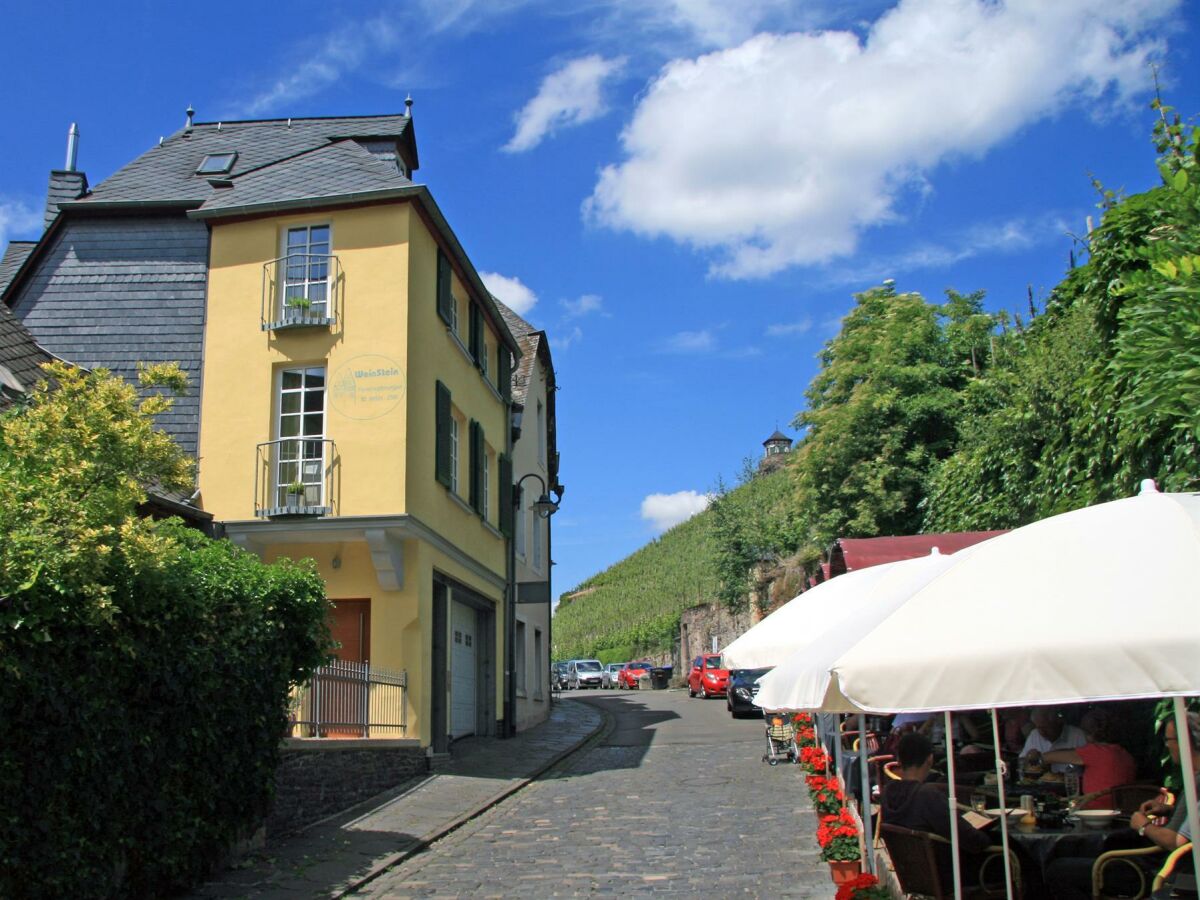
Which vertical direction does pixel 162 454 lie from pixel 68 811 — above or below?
above

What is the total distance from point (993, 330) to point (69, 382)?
91.9 ft

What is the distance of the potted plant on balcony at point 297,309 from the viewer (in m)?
17.3

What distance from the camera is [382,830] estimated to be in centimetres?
1230

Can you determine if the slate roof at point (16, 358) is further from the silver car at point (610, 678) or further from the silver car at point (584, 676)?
the silver car at point (584, 676)

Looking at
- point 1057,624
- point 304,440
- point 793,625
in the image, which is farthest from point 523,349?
point 1057,624

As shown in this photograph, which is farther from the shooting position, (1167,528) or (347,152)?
(347,152)

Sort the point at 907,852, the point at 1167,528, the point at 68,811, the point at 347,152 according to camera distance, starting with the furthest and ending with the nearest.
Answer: the point at 347,152 < the point at 68,811 < the point at 907,852 < the point at 1167,528

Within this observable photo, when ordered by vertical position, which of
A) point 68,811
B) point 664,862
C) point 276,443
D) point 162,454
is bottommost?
point 664,862

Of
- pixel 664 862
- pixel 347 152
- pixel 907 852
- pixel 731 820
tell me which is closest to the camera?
pixel 907 852

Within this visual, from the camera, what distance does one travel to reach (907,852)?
22.1 feet

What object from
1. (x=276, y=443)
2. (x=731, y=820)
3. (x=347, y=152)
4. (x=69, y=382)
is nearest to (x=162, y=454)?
(x=69, y=382)

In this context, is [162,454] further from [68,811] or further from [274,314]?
[274,314]

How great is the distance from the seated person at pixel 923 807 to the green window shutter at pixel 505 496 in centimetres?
1710

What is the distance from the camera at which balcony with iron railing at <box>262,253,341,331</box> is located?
17359mm
